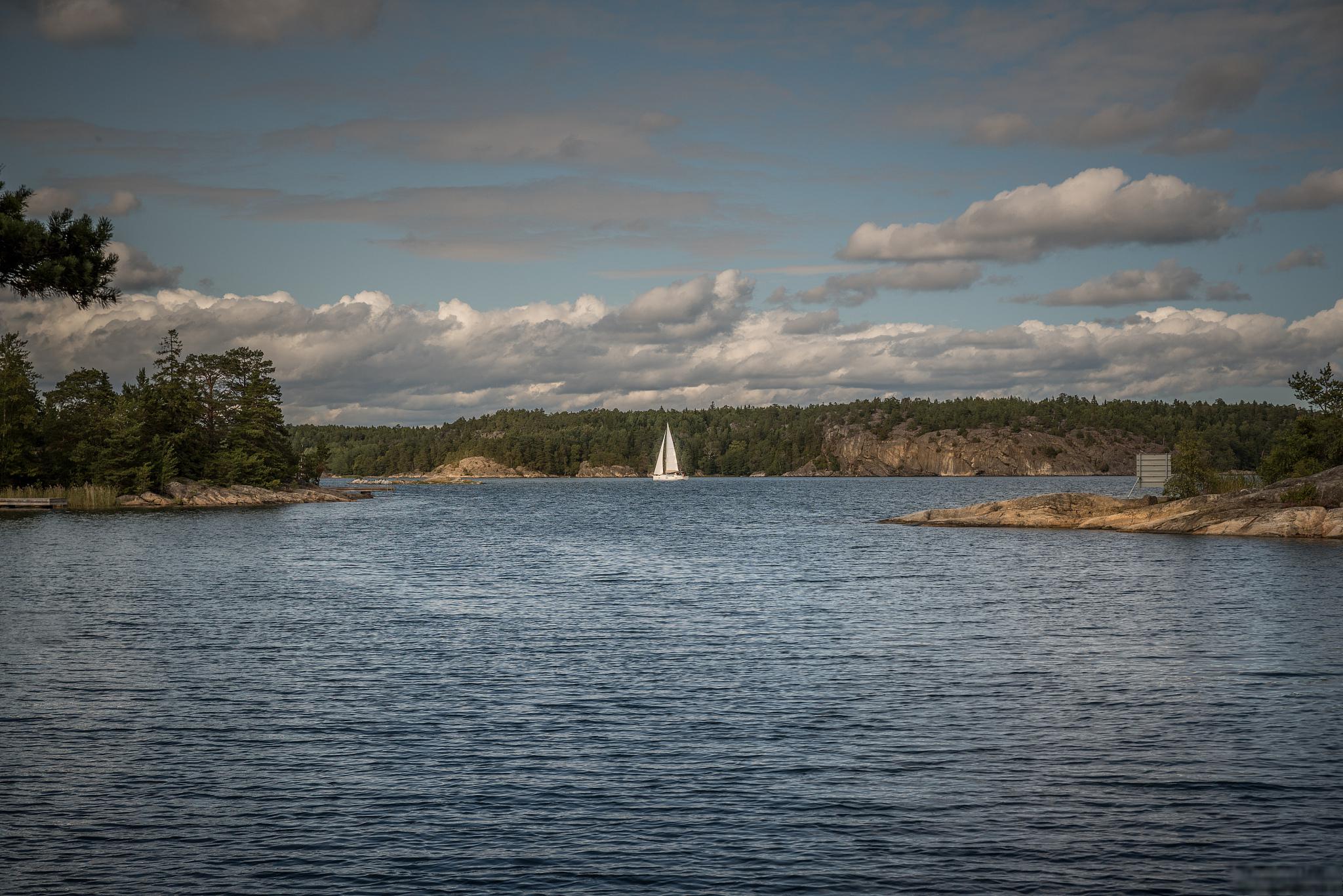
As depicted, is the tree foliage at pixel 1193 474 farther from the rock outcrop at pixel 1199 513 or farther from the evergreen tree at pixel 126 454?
the evergreen tree at pixel 126 454

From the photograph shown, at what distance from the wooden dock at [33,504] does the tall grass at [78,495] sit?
1166 mm

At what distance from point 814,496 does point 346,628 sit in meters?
165

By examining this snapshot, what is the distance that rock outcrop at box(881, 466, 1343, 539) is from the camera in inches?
2899

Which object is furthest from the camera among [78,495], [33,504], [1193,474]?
[78,495]

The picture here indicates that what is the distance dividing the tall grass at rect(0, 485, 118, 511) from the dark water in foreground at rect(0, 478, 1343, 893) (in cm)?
8223

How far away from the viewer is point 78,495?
12256 cm

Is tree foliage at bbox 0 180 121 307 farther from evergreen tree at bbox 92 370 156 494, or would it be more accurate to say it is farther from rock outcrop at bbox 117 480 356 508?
rock outcrop at bbox 117 480 356 508

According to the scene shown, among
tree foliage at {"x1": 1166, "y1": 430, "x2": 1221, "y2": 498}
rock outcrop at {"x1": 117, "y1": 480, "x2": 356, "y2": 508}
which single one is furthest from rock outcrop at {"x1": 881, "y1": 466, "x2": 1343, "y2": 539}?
rock outcrop at {"x1": 117, "y1": 480, "x2": 356, "y2": 508}

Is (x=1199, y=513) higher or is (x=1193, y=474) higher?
(x=1193, y=474)

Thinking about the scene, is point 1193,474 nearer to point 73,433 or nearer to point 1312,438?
point 1312,438

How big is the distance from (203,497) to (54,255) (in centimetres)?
12367

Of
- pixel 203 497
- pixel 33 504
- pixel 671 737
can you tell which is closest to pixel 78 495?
pixel 33 504

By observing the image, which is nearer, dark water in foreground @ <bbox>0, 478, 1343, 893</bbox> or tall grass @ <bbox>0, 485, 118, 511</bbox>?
dark water in foreground @ <bbox>0, 478, 1343, 893</bbox>

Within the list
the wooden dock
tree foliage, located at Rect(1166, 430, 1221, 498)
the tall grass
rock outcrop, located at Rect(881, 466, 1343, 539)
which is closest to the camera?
rock outcrop, located at Rect(881, 466, 1343, 539)
